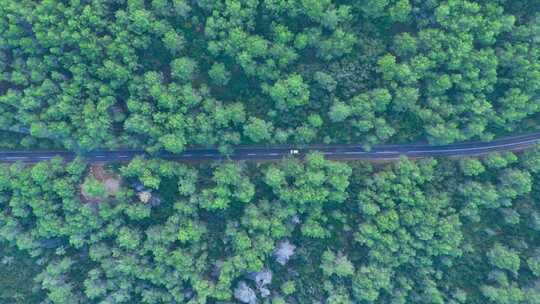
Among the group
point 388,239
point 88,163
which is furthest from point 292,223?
point 88,163

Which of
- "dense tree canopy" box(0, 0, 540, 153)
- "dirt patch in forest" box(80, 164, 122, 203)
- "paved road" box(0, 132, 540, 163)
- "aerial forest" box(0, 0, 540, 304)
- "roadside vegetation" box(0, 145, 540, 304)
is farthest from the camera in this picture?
"paved road" box(0, 132, 540, 163)

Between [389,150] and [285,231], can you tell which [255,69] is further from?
[389,150]

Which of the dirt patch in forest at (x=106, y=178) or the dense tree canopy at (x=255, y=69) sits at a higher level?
the dense tree canopy at (x=255, y=69)

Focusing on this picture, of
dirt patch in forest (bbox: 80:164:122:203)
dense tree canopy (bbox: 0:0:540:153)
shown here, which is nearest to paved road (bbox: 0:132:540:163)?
dense tree canopy (bbox: 0:0:540:153)

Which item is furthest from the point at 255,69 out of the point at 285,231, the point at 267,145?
the point at 285,231

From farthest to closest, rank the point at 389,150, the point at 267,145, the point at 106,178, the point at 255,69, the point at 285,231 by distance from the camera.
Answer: the point at 389,150 → the point at 267,145 → the point at 106,178 → the point at 285,231 → the point at 255,69

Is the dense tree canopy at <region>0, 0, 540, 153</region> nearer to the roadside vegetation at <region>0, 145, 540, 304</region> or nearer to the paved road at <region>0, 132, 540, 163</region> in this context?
the paved road at <region>0, 132, 540, 163</region>

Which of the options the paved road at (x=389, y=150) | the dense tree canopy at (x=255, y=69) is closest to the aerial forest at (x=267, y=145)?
the dense tree canopy at (x=255, y=69)

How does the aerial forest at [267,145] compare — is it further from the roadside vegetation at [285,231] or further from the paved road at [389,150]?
the paved road at [389,150]

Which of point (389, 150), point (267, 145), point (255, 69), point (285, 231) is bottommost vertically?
point (285, 231)

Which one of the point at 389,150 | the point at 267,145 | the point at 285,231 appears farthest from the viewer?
the point at 389,150
